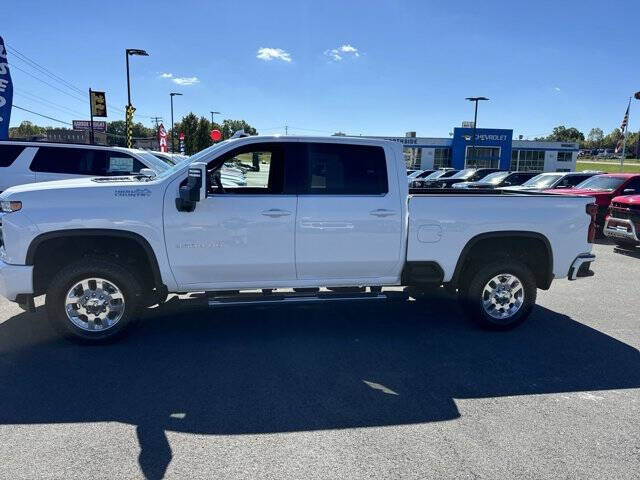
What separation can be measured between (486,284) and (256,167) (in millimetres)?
2800

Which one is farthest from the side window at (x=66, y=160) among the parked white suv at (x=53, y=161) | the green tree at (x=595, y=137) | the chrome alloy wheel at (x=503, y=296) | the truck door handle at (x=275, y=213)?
the green tree at (x=595, y=137)

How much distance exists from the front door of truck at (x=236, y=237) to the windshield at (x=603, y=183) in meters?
10.8

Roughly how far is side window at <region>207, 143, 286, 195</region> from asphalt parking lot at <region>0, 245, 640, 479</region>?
154 centimetres

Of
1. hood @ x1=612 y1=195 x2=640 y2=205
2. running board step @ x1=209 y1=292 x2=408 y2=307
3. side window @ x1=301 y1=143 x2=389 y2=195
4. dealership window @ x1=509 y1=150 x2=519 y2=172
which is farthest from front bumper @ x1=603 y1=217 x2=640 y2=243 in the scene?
dealership window @ x1=509 y1=150 x2=519 y2=172

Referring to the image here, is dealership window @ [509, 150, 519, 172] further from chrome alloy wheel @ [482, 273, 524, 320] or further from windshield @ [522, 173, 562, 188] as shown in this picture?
chrome alloy wheel @ [482, 273, 524, 320]

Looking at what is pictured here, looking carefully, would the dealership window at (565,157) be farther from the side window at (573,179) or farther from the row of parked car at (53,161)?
the row of parked car at (53,161)

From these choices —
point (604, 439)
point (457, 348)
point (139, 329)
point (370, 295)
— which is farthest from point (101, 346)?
point (604, 439)

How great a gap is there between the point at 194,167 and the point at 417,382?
8.86 feet

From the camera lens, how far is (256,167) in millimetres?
5449

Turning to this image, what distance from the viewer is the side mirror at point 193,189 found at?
14.6 ft

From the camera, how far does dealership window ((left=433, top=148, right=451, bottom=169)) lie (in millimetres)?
58938

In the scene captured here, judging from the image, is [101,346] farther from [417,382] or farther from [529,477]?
[529,477]

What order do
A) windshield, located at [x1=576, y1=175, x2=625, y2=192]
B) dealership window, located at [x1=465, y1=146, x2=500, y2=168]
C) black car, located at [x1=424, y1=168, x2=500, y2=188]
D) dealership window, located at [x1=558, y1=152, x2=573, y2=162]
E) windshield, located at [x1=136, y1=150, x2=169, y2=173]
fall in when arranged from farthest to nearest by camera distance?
dealership window, located at [x1=558, y1=152, x2=573, y2=162] → dealership window, located at [x1=465, y1=146, x2=500, y2=168] → black car, located at [x1=424, y1=168, x2=500, y2=188] → windshield, located at [x1=576, y1=175, x2=625, y2=192] → windshield, located at [x1=136, y1=150, x2=169, y2=173]

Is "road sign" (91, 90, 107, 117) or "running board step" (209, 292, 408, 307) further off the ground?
"road sign" (91, 90, 107, 117)
